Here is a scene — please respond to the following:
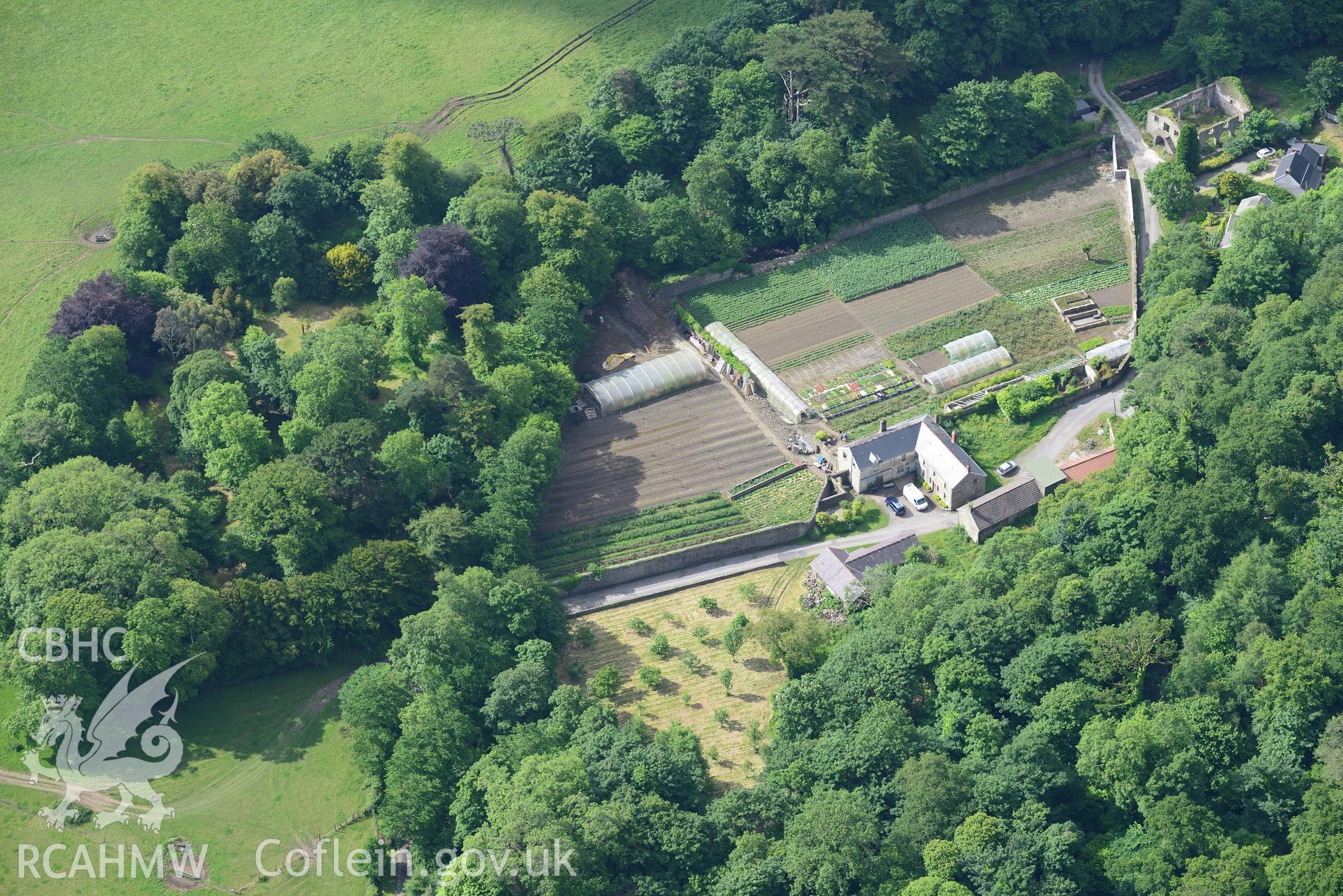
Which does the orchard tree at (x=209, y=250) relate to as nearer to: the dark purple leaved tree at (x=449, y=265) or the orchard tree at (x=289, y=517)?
the dark purple leaved tree at (x=449, y=265)

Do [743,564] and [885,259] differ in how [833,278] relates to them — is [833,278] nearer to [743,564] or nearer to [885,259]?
[885,259]

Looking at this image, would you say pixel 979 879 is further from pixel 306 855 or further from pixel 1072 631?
pixel 306 855

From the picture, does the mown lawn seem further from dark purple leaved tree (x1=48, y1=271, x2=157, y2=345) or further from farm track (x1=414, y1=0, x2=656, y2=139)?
dark purple leaved tree (x1=48, y1=271, x2=157, y2=345)

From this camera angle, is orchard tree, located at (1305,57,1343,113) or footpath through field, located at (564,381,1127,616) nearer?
footpath through field, located at (564,381,1127,616)

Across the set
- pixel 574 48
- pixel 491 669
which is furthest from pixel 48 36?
pixel 491 669

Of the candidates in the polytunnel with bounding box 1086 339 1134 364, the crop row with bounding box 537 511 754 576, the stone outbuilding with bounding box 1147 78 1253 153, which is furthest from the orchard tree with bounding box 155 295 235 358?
the stone outbuilding with bounding box 1147 78 1253 153

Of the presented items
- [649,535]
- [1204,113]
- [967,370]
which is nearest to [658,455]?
[649,535]
